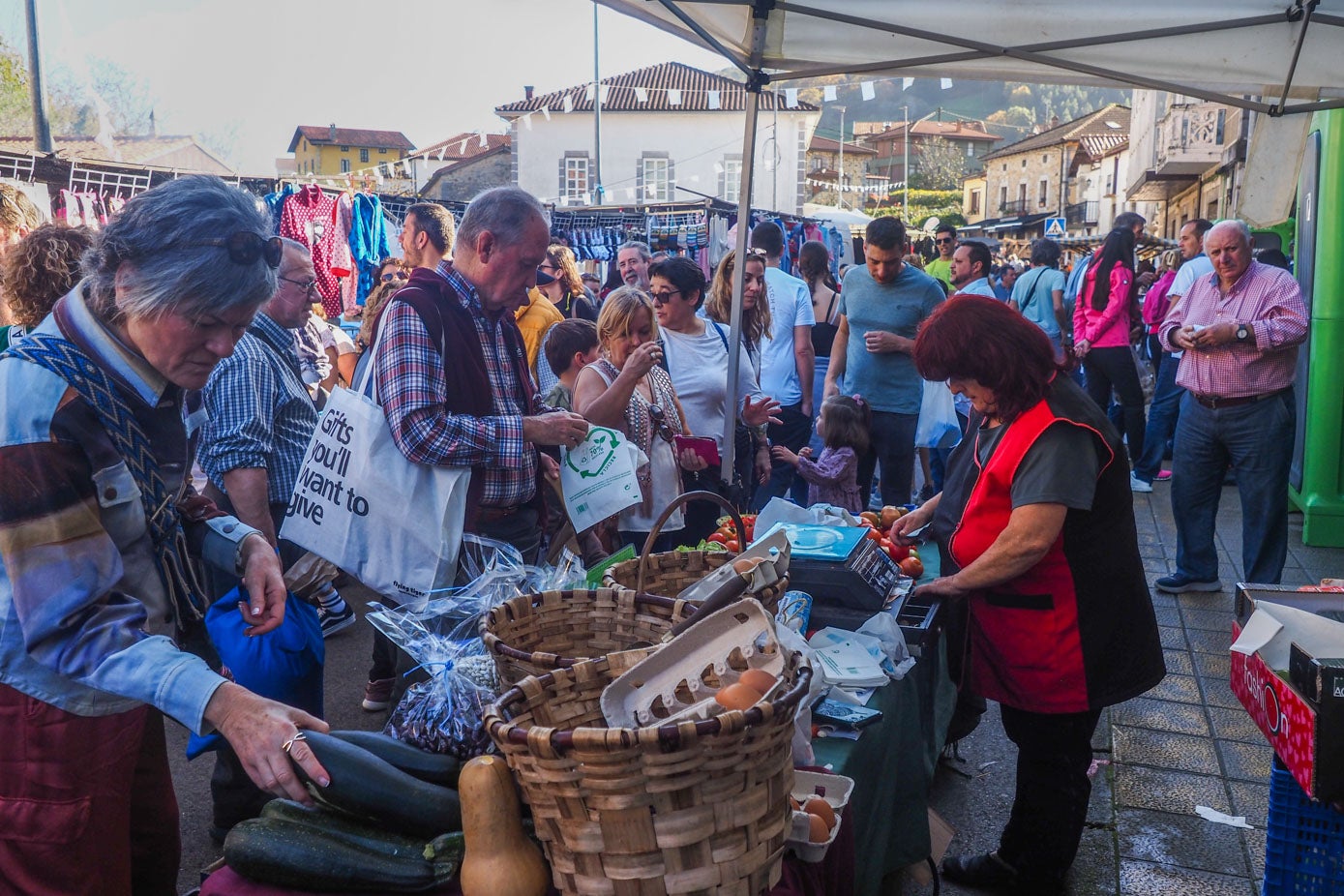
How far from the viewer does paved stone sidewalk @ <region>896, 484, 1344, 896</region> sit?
3186 millimetres

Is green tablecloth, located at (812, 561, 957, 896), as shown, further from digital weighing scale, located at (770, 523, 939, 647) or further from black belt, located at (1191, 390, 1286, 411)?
black belt, located at (1191, 390, 1286, 411)

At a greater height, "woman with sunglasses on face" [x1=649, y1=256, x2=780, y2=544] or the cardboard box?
"woman with sunglasses on face" [x1=649, y1=256, x2=780, y2=544]

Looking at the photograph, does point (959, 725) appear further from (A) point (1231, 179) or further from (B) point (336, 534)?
(A) point (1231, 179)

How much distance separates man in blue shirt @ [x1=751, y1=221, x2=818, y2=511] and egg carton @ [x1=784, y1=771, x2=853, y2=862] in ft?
15.4

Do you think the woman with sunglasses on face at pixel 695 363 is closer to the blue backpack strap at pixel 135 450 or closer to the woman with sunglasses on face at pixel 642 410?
the woman with sunglasses on face at pixel 642 410

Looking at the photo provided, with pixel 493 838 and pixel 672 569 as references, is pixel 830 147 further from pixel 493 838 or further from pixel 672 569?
pixel 493 838

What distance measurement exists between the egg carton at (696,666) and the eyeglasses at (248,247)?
936 millimetres

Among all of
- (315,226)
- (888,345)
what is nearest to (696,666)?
(888,345)

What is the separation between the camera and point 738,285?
4.46 metres

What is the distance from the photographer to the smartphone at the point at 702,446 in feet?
14.9

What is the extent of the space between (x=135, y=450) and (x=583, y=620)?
2.82ft

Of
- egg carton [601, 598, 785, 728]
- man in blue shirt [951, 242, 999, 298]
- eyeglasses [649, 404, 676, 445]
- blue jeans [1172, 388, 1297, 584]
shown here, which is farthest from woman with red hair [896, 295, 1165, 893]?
man in blue shirt [951, 242, 999, 298]

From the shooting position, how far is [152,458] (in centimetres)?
175

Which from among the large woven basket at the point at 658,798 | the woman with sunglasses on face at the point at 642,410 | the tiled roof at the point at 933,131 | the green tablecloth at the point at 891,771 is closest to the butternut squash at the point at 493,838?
the large woven basket at the point at 658,798
